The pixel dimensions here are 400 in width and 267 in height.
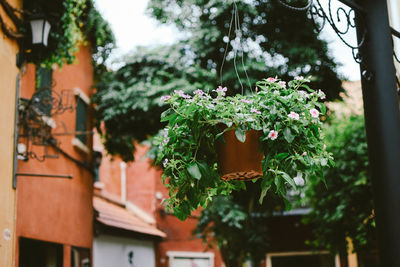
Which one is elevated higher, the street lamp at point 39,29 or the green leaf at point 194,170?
the street lamp at point 39,29

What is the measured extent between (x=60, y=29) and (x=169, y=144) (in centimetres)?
518

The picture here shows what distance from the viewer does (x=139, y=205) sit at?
1856cm

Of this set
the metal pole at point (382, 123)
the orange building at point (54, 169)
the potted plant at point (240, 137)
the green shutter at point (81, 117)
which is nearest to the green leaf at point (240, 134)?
the potted plant at point (240, 137)

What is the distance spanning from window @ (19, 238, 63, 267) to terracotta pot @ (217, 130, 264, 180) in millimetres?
6191

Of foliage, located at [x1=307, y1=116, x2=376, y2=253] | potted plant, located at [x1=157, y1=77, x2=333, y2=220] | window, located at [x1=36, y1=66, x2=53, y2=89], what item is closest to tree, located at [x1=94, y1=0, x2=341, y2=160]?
foliage, located at [x1=307, y1=116, x2=376, y2=253]

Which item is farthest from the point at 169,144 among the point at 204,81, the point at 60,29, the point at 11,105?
the point at 204,81

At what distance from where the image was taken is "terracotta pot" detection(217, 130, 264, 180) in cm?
343

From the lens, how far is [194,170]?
3309 mm

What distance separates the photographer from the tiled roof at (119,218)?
45.0 feet

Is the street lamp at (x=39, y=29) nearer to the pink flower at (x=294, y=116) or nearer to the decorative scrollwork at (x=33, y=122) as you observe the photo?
the decorative scrollwork at (x=33, y=122)

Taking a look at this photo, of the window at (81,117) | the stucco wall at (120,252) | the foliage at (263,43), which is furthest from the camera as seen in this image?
the stucco wall at (120,252)

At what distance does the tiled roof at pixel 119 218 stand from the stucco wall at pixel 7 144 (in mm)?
5748

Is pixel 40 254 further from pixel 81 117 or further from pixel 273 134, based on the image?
pixel 273 134

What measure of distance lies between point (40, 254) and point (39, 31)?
13.6 feet
